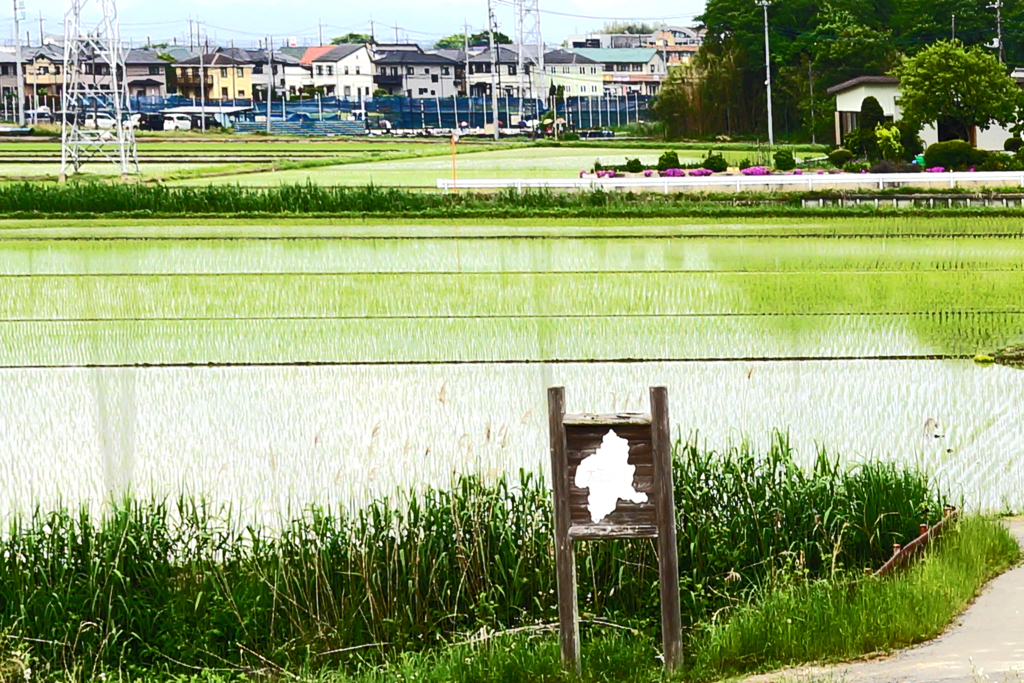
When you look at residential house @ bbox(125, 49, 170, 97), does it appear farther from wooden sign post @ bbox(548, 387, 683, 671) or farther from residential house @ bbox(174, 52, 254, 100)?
wooden sign post @ bbox(548, 387, 683, 671)

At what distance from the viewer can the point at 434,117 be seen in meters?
78.7

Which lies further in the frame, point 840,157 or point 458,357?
point 840,157

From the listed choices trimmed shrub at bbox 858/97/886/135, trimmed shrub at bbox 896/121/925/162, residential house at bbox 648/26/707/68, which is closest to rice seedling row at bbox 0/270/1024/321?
trimmed shrub at bbox 896/121/925/162

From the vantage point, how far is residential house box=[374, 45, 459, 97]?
90.1 metres

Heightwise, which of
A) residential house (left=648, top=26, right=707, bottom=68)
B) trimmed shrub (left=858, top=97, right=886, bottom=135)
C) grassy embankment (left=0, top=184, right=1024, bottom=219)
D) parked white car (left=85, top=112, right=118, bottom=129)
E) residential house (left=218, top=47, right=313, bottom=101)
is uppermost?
residential house (left=648, top=26, right=707, bottom=68)

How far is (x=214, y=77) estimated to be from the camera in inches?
3327

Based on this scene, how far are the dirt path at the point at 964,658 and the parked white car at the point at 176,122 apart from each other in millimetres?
66051

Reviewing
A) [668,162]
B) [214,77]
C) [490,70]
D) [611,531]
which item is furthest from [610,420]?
[490,70]

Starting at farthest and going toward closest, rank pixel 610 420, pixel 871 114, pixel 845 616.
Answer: pixel 871 114, pixel 845 616, pixel 610 420

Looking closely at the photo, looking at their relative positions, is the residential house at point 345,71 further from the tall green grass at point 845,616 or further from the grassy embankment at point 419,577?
the tall green grass at point 845,616

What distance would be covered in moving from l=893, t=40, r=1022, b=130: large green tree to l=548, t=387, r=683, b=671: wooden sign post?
32700 mm

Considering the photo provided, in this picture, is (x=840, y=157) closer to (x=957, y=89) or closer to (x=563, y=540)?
(x=957, y=89)

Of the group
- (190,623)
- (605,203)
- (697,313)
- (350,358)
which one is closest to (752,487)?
(190,623)

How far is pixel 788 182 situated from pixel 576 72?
7464 cm
